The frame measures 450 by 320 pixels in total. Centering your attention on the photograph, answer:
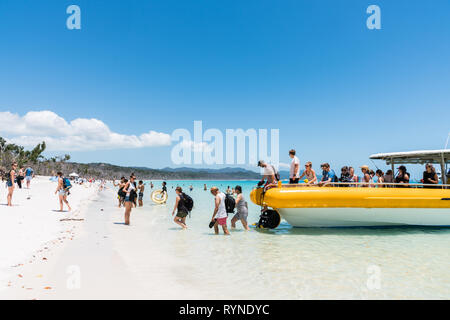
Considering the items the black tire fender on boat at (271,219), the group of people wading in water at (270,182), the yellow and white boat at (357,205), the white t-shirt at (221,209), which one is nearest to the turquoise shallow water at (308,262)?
the black tire fender on boat at (271,219)

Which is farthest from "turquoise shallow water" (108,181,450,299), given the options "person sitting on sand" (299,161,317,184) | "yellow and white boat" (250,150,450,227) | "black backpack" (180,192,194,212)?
"person sitting on sand" (299,161,317,184)

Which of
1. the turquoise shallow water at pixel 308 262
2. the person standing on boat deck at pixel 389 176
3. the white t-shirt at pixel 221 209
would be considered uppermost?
the person standing on boat deck at pixel 389 176

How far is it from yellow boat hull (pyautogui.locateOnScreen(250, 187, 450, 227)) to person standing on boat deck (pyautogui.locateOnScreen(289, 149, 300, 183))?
512 millimetres

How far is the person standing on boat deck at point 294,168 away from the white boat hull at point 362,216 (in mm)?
1035

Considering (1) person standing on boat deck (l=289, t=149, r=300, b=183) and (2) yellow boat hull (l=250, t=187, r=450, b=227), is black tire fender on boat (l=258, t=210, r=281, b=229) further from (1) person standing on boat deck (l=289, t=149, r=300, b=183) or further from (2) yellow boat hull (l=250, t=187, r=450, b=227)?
(1) person standing on boat deck (l=289, t=149, r=300, b=183)

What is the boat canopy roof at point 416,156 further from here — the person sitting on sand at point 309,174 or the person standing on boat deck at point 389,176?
the person sitting on sand at point 309,174

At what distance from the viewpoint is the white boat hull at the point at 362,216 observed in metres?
9.68

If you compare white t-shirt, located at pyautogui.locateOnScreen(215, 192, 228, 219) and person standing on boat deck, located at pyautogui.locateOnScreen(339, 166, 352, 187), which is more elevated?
person standing on boat deck, located at pyautogui.locateOnScreen(339, 166, 352, 187)

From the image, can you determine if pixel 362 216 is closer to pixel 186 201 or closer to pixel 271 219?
pixel 271 219

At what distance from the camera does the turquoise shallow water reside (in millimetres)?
5004
